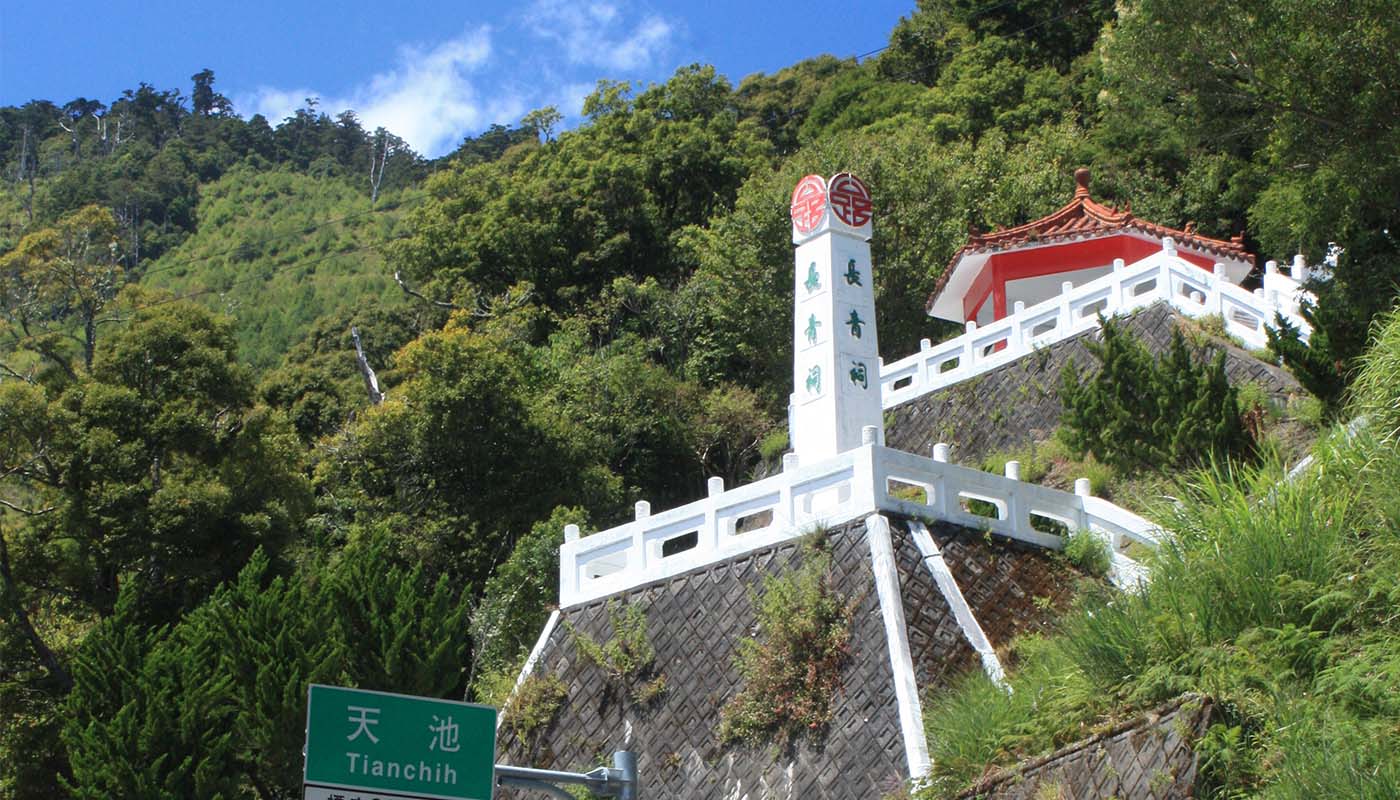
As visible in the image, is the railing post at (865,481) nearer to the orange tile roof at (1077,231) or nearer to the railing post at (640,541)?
the railing post at (640,541)

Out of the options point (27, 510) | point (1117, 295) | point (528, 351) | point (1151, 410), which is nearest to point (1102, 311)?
point (1117, 295)

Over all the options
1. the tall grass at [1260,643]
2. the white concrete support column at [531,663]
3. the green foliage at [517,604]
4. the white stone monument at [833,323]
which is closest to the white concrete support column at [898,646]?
the tall grass at [1260,643]

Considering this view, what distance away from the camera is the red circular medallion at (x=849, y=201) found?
18609mm

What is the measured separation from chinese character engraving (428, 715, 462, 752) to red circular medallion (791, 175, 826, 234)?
10.9 meters

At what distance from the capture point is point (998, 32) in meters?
44.3

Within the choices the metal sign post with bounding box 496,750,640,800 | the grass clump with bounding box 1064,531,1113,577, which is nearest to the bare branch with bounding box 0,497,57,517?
the grass clump with bounding box 1064,531,1113,577

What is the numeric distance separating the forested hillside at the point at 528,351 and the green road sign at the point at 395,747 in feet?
15.3

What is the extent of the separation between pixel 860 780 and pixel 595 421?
1671cm

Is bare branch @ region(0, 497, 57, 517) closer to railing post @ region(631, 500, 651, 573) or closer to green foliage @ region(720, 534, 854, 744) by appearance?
railing post @ region(631, 500, 651, 573)

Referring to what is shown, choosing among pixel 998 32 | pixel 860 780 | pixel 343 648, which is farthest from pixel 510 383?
pixel 998 32

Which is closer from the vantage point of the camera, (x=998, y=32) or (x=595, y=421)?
(x=595, y=421)

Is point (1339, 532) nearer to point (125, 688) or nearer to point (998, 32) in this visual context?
point (125, 688)

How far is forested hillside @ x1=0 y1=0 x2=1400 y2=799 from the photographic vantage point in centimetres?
1723

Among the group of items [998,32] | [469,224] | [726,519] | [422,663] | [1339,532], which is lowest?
[1339,532]
